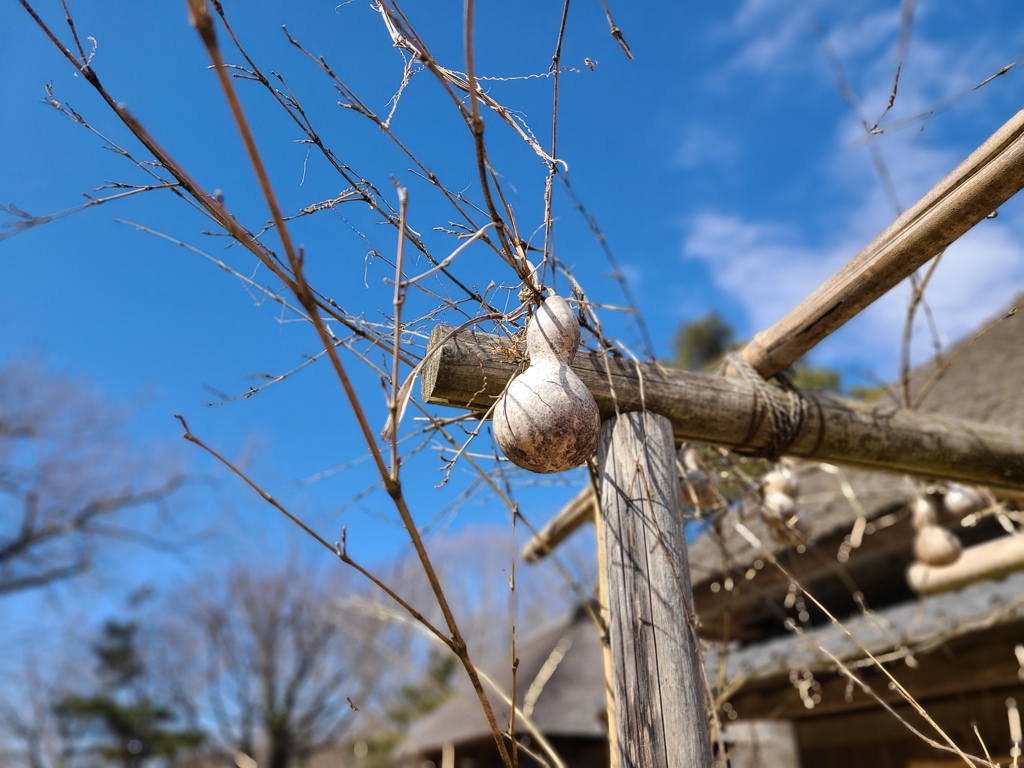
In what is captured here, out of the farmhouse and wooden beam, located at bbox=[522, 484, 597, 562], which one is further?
the farmhouse

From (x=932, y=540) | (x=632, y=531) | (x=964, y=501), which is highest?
(x=964, y=501)

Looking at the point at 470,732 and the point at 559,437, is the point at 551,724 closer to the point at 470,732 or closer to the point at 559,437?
the point at 470,732

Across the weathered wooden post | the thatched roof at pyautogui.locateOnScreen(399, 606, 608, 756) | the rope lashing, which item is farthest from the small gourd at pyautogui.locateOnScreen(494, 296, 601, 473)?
the thatched roof at pyautogui.locateOnScreen(399, 606, 608, 756)

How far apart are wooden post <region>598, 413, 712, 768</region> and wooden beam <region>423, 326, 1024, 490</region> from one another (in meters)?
0.09

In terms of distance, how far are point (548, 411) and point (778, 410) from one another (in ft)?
2.85

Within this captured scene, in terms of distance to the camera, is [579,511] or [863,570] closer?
[579,511]

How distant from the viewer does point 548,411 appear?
1.09m

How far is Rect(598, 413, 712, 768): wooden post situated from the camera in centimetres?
128

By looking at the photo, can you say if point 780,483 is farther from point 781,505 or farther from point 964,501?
point 964,501

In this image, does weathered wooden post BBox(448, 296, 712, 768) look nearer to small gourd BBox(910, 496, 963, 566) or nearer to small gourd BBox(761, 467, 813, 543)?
small gourd BBox(761, 467, 813, 543)

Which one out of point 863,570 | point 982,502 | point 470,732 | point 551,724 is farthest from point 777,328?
point 470,732

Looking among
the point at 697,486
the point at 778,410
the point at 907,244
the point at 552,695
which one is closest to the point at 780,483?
the point at 697,486

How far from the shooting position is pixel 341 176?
1293 millimetres

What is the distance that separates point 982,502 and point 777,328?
194 cm
